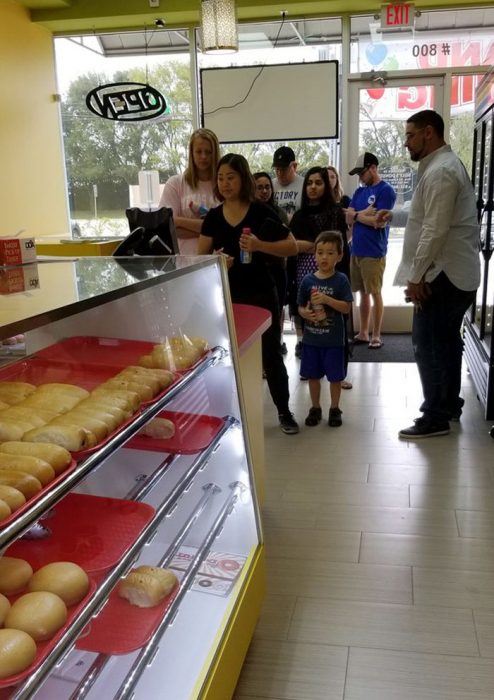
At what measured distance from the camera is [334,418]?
415 cm

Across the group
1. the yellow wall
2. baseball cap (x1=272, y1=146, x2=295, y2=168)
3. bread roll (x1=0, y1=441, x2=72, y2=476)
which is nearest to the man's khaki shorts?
baseball cap (x1=272, y1=146, x2=295, y2=168)

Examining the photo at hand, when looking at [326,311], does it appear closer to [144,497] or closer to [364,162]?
[144,497]

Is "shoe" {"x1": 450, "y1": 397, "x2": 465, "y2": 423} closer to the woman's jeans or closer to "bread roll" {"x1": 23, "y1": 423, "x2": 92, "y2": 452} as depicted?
the woman's jeans

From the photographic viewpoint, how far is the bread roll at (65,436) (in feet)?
4.38

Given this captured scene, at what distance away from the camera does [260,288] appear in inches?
140

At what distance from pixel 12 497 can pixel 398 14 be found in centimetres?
610

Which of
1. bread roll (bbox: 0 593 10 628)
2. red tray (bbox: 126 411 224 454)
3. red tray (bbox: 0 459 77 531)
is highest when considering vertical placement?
red tray (bbox: 0 459 77 531)

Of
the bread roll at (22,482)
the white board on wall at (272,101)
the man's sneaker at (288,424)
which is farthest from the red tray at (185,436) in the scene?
the white board on wall at (272,101)

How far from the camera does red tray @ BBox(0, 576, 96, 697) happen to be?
1.06m

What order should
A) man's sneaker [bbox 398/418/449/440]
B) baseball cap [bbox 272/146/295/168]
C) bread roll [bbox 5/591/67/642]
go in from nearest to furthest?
bread roll [bbox 5/591/67/642] < man's sneaker [bbox 398/418/449/440] < baseball cap [bbox 272/146/295/168]

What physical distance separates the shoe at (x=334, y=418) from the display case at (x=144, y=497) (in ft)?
6.69

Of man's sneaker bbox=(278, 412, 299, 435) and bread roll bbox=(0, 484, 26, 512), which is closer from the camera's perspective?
bread roll bbox=(0, 484, 26, 512)

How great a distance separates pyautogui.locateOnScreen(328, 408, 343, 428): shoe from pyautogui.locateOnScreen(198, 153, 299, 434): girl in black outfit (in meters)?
0.84

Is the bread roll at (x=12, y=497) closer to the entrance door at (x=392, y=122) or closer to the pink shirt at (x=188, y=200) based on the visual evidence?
the pink shirt at (x=188, y=200)
